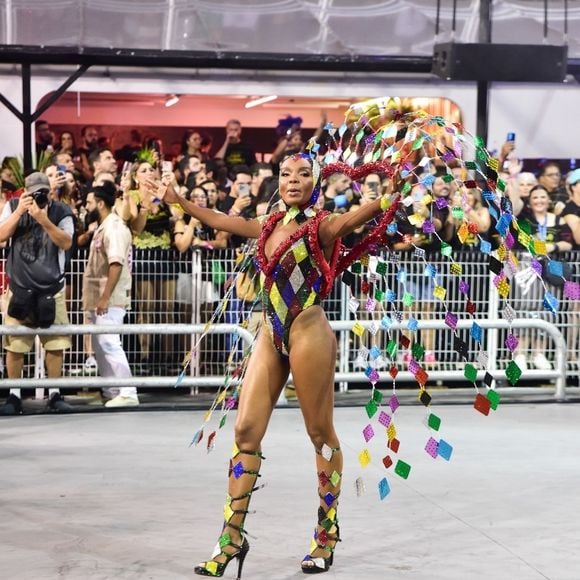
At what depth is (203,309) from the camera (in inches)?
487

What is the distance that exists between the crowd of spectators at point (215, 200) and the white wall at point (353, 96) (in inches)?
26.2

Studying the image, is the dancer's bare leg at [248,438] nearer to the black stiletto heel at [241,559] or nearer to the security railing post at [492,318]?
the black stiletto heel at [241,559]

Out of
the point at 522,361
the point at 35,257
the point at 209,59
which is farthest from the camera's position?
the point at 209,59

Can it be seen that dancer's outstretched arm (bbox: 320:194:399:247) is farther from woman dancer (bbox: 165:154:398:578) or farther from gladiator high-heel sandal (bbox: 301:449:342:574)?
gladiator high-heel sandal (bbox: 301:449:342:574)

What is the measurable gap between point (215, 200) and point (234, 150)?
7.37 ft

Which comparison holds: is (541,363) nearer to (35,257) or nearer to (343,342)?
(343,342)

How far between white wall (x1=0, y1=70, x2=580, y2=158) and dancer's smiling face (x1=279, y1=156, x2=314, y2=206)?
8.63 meters

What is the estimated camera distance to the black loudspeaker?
13789mm

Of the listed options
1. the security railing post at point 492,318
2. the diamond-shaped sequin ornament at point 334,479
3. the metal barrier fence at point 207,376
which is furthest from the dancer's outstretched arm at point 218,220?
the security railing post at point 492,318

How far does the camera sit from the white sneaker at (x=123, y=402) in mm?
11680

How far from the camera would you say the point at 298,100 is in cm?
1683

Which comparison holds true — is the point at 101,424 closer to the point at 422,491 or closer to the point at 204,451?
the point at 204,451

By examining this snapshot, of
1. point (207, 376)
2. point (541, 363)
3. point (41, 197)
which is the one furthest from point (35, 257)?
point (541, 363)

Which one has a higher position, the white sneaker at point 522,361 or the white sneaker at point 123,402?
the white sneaker at point 522,361
